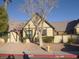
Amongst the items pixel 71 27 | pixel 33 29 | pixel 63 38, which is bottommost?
pixel 63 38

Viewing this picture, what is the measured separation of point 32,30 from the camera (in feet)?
180

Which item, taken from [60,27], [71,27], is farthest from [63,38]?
[60,27]

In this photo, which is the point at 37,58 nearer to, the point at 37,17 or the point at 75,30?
the point at 37,17

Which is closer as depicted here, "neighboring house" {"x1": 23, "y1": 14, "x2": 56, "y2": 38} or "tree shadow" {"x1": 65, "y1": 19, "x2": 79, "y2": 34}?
"neighboring house" {"x1": 23, "y1": 14, "x2": 56, "y2": 38}

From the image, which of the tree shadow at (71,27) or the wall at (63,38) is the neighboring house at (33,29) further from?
the tree shadow at (71,27)

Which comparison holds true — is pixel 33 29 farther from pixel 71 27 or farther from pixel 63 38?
pixel 71 27

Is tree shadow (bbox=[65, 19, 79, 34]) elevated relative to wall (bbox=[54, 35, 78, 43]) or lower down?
elevated

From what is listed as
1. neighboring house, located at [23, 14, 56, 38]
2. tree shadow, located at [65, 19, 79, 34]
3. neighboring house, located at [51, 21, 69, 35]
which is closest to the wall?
neighboring house, located at [23, 14, 56, 38]

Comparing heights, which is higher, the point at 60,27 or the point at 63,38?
the point at 60,27

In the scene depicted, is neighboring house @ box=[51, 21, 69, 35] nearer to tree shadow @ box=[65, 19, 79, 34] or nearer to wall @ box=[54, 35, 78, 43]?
tree shadow @ box=[65, 19, 79, 34]

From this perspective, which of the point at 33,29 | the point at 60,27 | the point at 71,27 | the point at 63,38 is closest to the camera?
Answer: the point at 63,38

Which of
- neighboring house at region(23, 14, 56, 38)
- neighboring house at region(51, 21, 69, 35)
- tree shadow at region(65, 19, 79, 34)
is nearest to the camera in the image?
neighboring house at region(23, 14, 56, 38)

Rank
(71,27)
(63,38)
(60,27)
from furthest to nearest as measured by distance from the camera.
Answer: (60,27) < (71,27) < (63,38)

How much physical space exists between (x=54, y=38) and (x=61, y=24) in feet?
37.3
